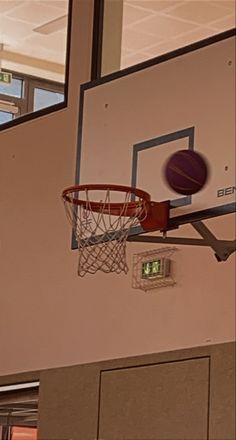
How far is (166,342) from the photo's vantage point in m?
7.04

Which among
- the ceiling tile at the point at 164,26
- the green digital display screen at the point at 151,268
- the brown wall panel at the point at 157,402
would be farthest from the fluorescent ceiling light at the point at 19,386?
the ceiling tile at the point at 164,26

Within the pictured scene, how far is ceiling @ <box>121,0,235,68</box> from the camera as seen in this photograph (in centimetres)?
719

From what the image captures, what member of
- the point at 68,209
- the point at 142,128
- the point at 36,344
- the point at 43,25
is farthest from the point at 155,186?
the point at 43,25

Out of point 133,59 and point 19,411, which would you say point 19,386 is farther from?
point 133,59

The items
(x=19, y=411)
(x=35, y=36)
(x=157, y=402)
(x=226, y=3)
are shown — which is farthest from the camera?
(x=35, y=36)

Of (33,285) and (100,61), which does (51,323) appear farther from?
(100,61)

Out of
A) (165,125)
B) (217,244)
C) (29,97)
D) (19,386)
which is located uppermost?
(29,97)

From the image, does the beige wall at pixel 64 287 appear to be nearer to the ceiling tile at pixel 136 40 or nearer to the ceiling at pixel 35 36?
the ceiling at pixel 35 36

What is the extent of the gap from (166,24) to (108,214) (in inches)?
68.6

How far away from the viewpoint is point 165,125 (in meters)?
6.46

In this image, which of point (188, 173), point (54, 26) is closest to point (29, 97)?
point (54, 26)

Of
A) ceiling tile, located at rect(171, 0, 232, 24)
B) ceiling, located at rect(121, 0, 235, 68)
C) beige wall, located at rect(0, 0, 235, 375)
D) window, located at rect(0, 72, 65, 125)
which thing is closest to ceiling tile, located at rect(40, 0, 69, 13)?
beige wall, located at rect(0, 0, 235, 375)

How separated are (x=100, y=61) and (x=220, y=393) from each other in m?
2.67

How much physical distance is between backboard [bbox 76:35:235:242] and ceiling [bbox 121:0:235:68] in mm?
715
